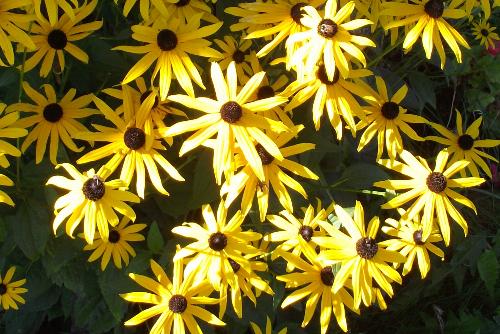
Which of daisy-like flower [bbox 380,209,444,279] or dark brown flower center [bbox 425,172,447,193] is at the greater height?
dark brown flower center [bbox 425,172,447,193]

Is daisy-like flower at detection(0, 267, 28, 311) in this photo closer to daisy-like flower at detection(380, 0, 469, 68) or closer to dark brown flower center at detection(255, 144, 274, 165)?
dark brown flower center at detection(255, 144, 274, 165)

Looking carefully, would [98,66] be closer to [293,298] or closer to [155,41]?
[155,41]

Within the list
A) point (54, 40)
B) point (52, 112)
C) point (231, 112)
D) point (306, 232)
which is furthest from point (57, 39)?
point (306, 232)

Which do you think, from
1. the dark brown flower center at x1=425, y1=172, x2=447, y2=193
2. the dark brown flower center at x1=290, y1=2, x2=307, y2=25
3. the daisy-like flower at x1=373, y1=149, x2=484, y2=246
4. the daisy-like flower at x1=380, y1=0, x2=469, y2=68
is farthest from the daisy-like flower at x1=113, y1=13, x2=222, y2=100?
the dark brown flower center at x1=425, y1=172, x2=447, y2=193

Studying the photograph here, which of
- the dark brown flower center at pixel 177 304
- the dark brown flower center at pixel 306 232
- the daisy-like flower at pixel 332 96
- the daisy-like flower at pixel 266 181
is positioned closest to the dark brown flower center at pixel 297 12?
the daisy-like flower at pixel 332 96

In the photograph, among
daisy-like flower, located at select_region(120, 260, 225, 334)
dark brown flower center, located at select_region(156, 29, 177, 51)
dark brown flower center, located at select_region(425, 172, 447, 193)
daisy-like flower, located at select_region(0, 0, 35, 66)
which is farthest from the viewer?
dark brown flower center, located at select_region(425, 172, 447, 193)

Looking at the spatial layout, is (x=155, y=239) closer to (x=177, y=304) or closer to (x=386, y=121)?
(x=177, y=304)

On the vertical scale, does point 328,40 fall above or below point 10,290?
above
